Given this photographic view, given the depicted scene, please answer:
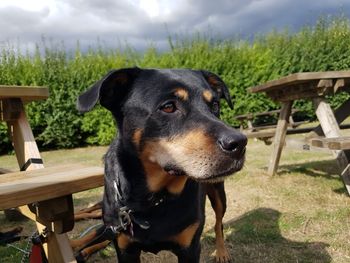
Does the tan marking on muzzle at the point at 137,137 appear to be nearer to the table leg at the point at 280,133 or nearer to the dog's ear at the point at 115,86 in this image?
the dog's ear at the point at 115,86

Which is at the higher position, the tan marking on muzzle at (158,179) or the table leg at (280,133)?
the tan marking on muzzle at (158,179)

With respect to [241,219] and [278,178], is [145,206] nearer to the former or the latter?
[241,219]

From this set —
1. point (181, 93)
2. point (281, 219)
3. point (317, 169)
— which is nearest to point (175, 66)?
point (317, 169)

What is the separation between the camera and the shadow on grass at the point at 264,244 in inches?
118

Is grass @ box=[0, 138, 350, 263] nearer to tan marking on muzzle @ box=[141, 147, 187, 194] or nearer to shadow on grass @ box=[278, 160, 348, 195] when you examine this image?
shadow on grass @ box=[278, 160, 348, 195]

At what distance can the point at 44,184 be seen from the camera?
1674 millimetres

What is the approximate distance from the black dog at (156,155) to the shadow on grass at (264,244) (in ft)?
3.39

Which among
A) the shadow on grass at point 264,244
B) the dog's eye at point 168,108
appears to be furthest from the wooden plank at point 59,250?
the shadow on grass at point 264,244

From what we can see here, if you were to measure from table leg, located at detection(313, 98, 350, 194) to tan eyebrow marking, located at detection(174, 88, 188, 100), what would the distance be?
2.77m

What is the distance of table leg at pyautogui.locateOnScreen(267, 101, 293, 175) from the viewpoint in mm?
5387

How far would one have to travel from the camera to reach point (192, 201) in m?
2.25

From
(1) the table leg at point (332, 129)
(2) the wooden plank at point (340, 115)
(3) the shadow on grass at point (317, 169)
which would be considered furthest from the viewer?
(3) the shadow on grass at point (317, 169)

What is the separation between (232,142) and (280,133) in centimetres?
395

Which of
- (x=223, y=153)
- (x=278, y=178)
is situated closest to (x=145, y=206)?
(x=223, y=153)
